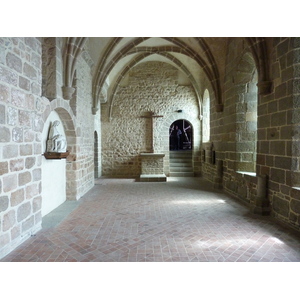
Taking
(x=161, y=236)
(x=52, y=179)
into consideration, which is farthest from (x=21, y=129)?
(x=161, y=236)

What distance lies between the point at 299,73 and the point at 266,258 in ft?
9.47

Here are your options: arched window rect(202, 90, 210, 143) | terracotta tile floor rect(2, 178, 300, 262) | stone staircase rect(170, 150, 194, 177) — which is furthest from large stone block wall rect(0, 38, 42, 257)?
arched window rect(202, 90, 210, 143)

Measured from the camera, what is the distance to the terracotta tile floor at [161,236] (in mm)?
2707

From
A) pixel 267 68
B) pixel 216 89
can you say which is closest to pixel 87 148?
pixel 216 89

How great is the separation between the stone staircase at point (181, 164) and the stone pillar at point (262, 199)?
222 inches

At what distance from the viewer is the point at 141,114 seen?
10.3 metres

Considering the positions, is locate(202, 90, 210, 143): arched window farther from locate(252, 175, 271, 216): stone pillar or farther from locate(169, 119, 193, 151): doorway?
locate(252, 175, 271, 216): stone pillar

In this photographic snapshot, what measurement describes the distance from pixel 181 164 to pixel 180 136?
434 centimetres

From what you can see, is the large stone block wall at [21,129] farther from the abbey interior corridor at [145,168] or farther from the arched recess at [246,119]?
the arched recess at [246,119]

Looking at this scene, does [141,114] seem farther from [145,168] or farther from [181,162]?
[181,162]

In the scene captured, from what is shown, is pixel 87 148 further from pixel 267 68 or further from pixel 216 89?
pixel 267 68

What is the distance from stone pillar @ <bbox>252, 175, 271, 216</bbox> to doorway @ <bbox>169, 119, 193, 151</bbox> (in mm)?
9943

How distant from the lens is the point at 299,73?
3.63 metres

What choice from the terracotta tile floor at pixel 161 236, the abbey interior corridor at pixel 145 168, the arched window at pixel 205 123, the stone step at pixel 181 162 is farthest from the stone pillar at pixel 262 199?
the stone step at pixel 181 162
